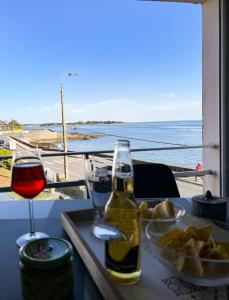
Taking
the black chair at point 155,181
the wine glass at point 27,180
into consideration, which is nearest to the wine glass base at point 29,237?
the wine glass at point 27,180

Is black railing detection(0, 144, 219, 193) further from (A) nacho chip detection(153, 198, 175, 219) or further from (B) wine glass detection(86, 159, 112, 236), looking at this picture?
(A) nacho chip detection(153, 198, 175, 219)

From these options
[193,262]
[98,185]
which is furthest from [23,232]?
[193,262]

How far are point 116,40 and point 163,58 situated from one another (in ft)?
9.95

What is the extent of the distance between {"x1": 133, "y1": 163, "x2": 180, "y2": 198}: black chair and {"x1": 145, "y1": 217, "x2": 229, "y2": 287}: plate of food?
33.7 inches

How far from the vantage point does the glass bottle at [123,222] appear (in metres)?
0.50

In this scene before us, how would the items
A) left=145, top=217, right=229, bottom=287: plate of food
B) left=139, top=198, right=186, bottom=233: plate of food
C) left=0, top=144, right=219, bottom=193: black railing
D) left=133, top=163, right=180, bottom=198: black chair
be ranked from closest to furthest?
left=145, top=217, right=229, bottom=287: plate of food < left=139, top=198, right=186, bottom=233: plate of food < left=133, top=163, right=180, bottom=198: black chair < left=0, top=144, right=219, bottom=193: black railing

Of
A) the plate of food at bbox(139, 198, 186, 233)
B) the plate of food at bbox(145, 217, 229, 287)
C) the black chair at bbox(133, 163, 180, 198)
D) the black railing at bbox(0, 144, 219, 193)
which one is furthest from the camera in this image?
the black railing at bbox(0, 144, 219, 193)

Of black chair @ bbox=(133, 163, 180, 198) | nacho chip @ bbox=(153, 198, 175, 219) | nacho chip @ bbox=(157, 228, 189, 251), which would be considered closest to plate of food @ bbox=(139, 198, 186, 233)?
nacho chip @ bbox=(153, 198, 175, 219)

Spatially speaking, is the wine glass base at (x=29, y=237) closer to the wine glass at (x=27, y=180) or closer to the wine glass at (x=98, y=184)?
the wine glass at (x=27, y=180)

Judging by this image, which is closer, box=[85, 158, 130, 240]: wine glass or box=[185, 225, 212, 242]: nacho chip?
box=[185, 225, 212, 242]: nacho chip

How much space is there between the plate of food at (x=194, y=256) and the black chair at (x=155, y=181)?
857 mm

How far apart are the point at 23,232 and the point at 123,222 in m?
0.38

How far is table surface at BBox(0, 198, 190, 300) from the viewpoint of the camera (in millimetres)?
519

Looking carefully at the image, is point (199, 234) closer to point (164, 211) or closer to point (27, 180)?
point (164, 211)
